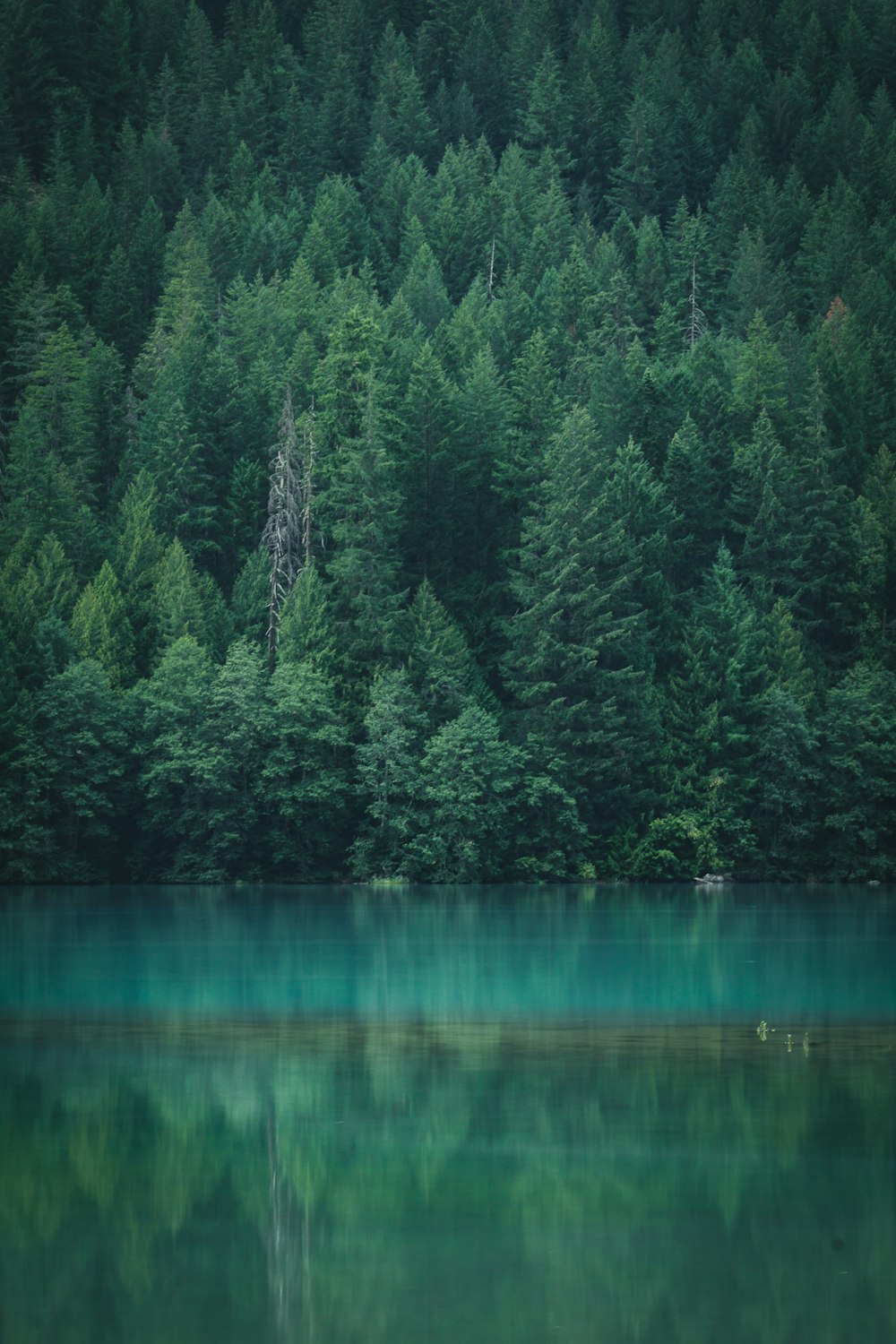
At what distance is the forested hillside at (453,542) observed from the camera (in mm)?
92125

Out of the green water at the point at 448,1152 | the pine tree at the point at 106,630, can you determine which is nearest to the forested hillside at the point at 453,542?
the pine tree at the point at 106,630

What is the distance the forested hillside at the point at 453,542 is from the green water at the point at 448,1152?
143ft

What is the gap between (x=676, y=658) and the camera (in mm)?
101188

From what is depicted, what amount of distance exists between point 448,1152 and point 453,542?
8523cm

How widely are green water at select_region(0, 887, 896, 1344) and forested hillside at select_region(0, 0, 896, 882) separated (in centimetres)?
4351

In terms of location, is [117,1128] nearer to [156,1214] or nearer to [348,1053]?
[156,1214]

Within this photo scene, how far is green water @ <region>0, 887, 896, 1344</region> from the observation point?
17.4m

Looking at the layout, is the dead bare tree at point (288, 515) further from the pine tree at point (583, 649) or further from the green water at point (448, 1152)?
the green water at point (448, 1152)

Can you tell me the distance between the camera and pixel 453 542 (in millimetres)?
108312

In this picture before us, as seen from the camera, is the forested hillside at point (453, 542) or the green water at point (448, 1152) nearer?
the green water at point (448, 1152)

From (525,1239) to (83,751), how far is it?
72.1m

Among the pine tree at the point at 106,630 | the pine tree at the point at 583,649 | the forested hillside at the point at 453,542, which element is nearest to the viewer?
the forested hillside at the point at 453,542

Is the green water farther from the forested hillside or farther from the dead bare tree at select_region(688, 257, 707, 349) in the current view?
the dead bare tree at select_region(688, 257, 707, 349)

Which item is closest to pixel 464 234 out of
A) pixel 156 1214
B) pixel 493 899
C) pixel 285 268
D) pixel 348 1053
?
pixel 285 268
